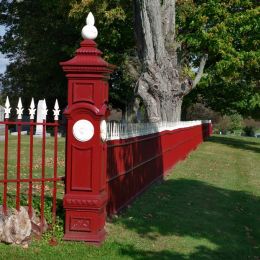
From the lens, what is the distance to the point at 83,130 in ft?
23.6

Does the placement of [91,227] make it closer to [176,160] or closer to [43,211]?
[43,211]

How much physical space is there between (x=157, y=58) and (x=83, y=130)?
42.9 ft

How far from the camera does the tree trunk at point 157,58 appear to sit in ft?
64.7

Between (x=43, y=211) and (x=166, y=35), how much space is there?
1427 centimetres

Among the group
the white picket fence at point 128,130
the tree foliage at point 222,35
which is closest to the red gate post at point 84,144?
the white picket fence at point 128,130

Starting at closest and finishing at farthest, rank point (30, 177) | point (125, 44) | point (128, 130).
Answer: point (30, 177)
point (128, 130)
point (125, 44)

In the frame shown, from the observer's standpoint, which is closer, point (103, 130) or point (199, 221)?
point (103, 130)

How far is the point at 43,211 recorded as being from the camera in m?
7.26

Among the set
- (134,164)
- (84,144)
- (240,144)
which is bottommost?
→ (240,144)

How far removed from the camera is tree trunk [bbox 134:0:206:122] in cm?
1972

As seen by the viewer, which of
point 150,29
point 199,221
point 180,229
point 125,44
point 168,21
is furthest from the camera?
point 125,44

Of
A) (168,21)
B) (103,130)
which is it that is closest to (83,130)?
(103,130)

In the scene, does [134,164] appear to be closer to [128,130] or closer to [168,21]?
[128,130]

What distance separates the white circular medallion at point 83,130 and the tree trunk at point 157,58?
41.8 ft
